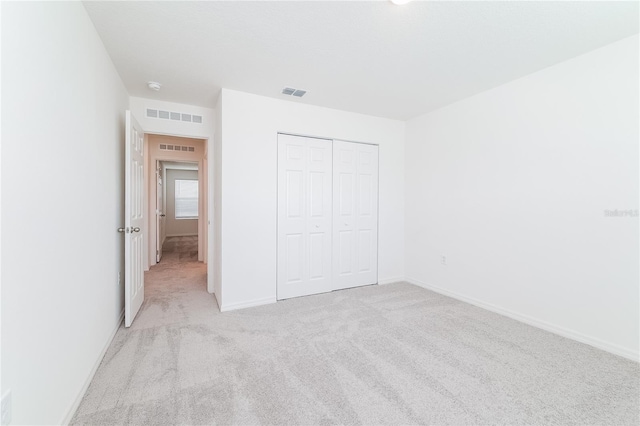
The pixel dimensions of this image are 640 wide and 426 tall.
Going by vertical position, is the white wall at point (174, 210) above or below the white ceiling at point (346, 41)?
below

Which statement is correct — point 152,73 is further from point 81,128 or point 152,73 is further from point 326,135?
point 326,135

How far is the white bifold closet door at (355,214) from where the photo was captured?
12.4ft

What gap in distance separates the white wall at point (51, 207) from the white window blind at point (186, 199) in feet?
26.5

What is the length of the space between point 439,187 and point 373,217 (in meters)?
0.98

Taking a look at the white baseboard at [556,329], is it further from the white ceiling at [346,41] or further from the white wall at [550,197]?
the white ceiling at [346,41]

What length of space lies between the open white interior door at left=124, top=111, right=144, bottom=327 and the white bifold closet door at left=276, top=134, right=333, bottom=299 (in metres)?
1.52

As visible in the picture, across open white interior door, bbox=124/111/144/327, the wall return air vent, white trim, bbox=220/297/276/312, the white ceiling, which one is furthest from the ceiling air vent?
white trim, bbox=220/297/276/312

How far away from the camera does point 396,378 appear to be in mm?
1861

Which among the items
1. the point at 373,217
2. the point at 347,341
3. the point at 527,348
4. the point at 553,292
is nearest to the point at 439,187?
the point at 373,217

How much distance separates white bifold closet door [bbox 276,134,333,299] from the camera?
342 cm

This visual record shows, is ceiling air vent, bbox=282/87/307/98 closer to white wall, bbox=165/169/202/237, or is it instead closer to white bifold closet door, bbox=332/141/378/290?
white bifold closet door, bbox=332/141/378/290

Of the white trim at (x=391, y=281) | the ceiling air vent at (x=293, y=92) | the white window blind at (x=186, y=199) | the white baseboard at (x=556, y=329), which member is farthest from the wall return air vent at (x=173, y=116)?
the white window blind at (x=186, y=199)

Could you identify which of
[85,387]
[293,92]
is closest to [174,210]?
[293,92]

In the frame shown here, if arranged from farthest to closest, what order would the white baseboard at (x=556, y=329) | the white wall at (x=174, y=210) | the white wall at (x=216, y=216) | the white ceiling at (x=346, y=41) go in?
the white wall at (x=174, y=210) < the white wall at (x=216, y=216) < the white baseboard at (x=556, y=329) < the white ceiling at (x=346, y=41)
